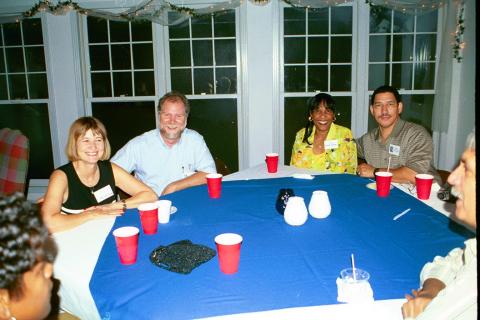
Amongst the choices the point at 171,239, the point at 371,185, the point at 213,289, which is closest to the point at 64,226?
the point at 171,239

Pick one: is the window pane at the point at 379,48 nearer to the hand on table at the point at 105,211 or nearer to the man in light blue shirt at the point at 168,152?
the man in light blue shirt at the point at 168,152

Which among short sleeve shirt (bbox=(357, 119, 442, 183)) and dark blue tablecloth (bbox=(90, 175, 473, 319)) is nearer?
dark blue tablecloth (bbox=(90, 175, 473, 319))

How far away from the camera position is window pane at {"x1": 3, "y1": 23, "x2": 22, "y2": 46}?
4941 mm

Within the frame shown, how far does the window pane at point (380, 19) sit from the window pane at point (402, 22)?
0.23ft

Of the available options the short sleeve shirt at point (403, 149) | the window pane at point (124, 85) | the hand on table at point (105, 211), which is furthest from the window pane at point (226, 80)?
the hand on table at point (105, 211)

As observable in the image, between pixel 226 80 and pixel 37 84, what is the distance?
238 centimetres

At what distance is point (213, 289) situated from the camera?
1.23m

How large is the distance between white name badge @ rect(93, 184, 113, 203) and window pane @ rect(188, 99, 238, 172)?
6.48 meters

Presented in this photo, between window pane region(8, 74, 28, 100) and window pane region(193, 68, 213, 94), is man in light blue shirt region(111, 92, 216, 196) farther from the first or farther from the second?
window pane region(8, 74, 28, 100)

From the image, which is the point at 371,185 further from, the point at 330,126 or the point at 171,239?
the point at 171,239

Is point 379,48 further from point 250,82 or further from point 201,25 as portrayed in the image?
point 201,25

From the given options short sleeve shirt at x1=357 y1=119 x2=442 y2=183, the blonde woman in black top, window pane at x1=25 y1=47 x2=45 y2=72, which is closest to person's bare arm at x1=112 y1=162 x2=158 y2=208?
the blonde woman in black top

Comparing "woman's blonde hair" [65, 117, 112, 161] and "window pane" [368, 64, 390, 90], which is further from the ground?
"window pane" [368, 64, 390, 90]

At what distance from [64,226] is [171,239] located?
0.55 meters
